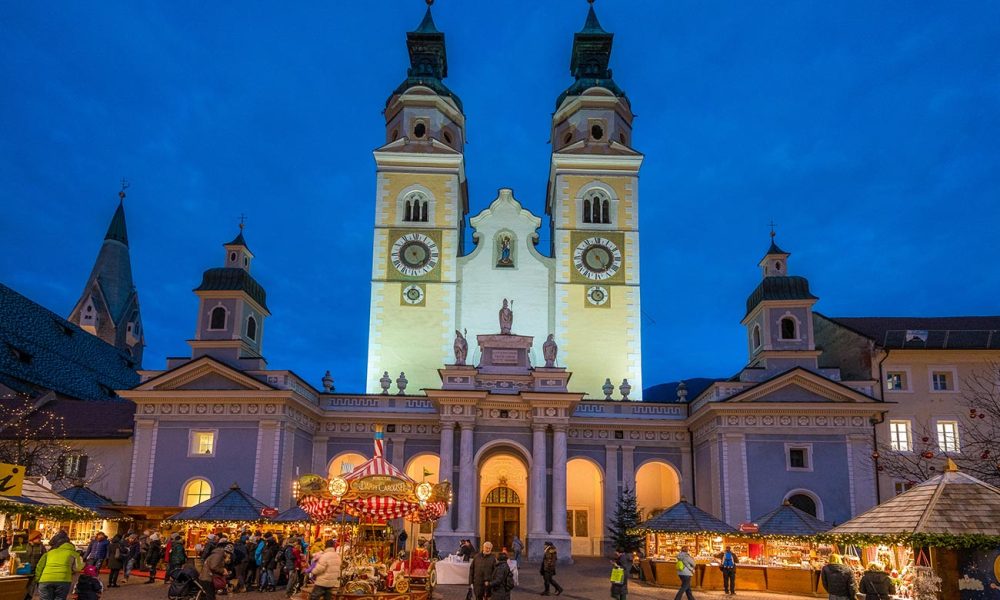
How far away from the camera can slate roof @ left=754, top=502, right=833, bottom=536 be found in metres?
27.6

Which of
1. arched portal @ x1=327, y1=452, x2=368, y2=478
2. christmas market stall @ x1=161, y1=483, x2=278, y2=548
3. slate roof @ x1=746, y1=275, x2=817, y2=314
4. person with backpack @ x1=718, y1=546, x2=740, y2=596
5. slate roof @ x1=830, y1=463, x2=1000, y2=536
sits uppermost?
slate roof @ x1=746, y1=275, x2=817, y2=314

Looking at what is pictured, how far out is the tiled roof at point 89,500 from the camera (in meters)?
33.0

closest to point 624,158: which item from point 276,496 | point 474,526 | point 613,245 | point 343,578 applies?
point 613,245

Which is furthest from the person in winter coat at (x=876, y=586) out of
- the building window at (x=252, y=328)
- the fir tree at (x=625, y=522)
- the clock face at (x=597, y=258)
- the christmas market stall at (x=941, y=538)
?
the clock face at (x=597, y=258)

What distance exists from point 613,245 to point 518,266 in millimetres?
5311

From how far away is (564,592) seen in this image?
977 inches

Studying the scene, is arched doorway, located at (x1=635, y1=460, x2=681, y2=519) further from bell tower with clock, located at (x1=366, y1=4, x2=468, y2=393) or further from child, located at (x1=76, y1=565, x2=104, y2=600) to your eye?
child, located at (x1=76, y1=565, x2=104, y2=600)

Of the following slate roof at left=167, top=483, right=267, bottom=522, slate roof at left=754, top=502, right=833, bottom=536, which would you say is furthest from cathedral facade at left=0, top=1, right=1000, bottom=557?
slate roof at left=754, top=502, right=833, bottom=536

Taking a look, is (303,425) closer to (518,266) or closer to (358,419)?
(358,419)

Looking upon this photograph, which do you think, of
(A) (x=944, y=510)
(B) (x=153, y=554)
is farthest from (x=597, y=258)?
(A) (x=944, y=510)

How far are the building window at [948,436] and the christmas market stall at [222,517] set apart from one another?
28.6 meters

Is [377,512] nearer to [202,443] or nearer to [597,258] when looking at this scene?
[202,443]

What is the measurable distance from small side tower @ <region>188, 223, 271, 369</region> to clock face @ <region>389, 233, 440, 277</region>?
826 centimetres

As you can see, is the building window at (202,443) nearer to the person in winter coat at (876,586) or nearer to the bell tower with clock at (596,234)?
the bell tower with clock at (596,234)
